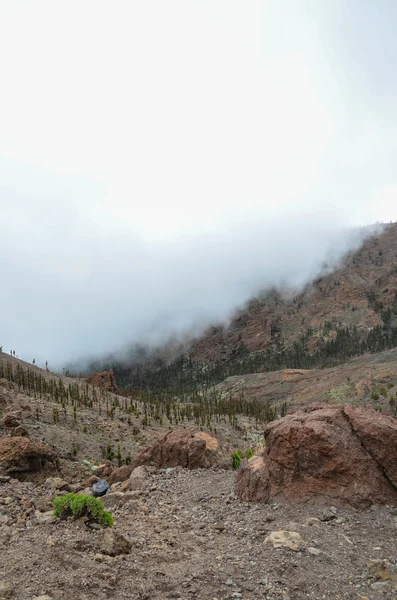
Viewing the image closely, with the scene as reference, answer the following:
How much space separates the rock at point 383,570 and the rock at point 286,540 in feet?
3.92

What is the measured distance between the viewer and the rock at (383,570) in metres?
6.84

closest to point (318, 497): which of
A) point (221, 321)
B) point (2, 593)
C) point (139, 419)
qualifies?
point (2, 593)

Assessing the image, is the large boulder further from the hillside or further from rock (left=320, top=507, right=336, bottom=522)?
the hillside

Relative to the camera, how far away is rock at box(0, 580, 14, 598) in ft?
17.4

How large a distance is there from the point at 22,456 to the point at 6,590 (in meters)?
12.3

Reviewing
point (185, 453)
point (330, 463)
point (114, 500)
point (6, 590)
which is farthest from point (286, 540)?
point (185, 453)

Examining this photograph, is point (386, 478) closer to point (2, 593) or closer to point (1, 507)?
point (2, 593)

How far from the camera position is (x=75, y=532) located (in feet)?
25.4

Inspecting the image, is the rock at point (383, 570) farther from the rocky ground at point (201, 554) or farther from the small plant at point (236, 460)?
the small plant at point (236, 460)

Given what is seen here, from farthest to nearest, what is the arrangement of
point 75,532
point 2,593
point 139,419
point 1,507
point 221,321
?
point 221,321 < point 139,419 < point 1,507 < point 75,532 < point 2,593

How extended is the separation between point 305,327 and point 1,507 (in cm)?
14854

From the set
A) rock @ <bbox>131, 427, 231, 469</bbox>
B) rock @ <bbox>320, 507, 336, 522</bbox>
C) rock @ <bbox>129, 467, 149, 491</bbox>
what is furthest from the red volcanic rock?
rock @ <bbox>320, 507, 336, 522</bbox>

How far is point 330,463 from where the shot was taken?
981 centimetres

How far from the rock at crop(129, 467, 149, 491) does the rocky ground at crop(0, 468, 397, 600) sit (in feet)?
7.63
